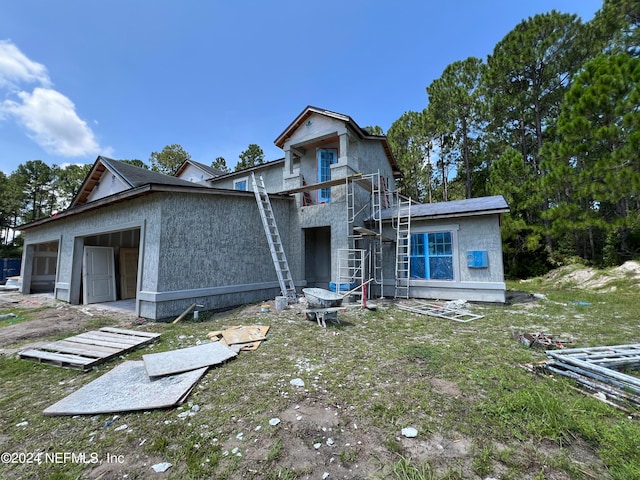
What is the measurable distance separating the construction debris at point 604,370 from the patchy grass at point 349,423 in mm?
240

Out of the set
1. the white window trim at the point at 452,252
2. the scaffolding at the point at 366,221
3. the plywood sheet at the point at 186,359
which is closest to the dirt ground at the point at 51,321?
the plywood sheet at the point at 186,359

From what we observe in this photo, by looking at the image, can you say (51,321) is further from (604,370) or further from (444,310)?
→ (604,370)

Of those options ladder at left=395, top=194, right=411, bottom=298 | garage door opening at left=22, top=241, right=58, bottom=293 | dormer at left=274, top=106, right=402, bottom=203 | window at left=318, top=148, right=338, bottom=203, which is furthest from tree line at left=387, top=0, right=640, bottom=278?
garage door opening at left=22, top=241, right=58, bottom=293

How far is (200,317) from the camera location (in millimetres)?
7660

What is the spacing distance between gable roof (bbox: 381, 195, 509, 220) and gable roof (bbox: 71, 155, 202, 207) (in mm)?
8798

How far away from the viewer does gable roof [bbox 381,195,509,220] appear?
29.1ft

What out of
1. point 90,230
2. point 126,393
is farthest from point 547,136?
point 90,230

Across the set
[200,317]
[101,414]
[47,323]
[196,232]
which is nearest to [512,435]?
[101,414]

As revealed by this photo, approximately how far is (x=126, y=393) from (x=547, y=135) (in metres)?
26.3

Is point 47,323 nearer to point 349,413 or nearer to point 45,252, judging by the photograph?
point 349,413

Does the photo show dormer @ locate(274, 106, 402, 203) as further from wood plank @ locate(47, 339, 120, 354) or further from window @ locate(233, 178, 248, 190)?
wood plank @ locate(47, 339, 120, 354)

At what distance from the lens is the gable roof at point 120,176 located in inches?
399

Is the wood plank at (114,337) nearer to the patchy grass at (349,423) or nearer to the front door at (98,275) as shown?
the patchy grass at (349,423)

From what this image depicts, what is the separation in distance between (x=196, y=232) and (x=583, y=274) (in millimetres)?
18467
